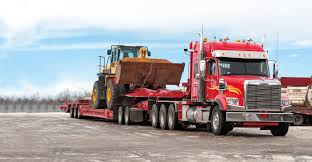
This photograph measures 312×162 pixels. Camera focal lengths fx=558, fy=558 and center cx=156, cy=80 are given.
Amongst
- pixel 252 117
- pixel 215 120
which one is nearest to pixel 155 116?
pixel 215 120

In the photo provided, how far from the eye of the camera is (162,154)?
38.5 ft

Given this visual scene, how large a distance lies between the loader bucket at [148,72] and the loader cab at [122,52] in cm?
198

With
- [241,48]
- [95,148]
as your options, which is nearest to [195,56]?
[241,48]

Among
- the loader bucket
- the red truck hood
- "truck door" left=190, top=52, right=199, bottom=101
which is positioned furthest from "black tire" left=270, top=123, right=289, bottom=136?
the loader bucket

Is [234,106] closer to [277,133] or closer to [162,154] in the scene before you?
[277,133]

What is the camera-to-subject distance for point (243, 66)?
18734mm

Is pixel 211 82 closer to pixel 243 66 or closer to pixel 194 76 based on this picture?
pixel 243 66

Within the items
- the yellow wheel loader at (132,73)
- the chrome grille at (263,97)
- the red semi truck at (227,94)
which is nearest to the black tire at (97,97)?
the yellow wheel loader at (132,73)

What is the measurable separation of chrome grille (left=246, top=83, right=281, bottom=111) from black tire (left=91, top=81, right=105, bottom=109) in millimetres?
11987

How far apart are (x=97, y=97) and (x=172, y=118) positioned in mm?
7729

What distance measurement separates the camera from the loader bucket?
81.3ft

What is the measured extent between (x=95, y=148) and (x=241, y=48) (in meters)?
8.08

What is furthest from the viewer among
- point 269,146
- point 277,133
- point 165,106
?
point 165,106

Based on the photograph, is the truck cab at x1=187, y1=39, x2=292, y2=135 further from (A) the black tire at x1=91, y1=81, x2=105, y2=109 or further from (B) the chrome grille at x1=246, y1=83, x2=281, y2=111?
(A) the black tire at x1=91, y1=81, x2=105, y2=109
